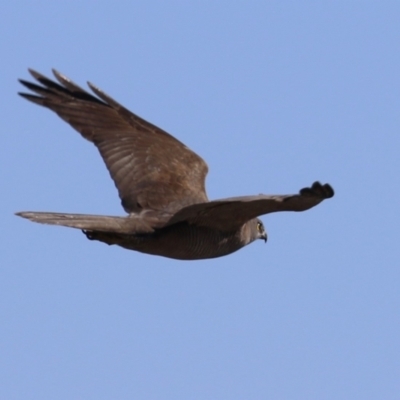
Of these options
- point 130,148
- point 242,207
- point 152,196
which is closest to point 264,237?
point 152,196

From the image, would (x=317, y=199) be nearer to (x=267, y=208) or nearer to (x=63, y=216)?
(x=267, y=208)

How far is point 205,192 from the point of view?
15.4 metres

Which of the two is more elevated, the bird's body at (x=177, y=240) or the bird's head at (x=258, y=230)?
the bird's head at (x=258, y=230)

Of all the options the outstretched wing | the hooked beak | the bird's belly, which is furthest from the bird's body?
the hooked beak

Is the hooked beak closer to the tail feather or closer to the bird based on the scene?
the bird

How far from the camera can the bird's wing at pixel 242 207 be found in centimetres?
1198

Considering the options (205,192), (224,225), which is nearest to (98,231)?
(224,225)

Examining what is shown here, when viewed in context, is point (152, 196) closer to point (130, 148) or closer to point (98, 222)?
point (130, 148)

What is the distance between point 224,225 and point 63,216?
1.74 m

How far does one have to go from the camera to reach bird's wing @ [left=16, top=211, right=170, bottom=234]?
13.0 meters

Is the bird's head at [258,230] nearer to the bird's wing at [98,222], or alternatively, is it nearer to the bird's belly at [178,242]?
the bird's belly at [178,242]

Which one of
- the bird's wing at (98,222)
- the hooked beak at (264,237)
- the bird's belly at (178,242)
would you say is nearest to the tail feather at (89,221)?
the bird's wing at (98,222)

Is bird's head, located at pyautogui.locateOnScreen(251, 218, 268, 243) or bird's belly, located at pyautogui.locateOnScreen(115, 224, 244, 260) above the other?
bird's head, located at pyautogui.locateOnScreen(251, 218, 268, 243)

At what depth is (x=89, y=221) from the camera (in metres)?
13.2
